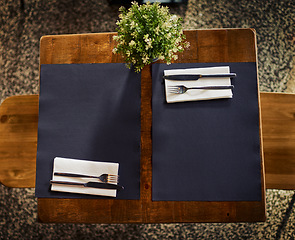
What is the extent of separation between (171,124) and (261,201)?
1.64 ft

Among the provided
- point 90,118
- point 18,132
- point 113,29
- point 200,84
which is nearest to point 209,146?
point 200,84

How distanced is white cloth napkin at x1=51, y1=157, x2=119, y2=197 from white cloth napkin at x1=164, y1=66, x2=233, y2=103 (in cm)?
40

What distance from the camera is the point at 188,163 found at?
1.07 metres

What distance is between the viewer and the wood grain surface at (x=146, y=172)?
3.43 ft

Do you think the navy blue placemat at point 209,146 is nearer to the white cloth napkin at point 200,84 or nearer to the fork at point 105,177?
the white cloth napkin at point 200,84

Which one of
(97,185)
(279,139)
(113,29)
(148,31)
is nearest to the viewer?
(148,31)

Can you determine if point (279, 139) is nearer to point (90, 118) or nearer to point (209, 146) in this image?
point (209, 146)

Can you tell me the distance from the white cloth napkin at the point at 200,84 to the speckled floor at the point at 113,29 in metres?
0.97

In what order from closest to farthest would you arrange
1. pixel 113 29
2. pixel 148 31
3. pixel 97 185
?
pixel 148 31 < pixel 97 185 < pixel 113 29

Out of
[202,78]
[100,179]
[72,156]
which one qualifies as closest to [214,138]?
[202,78]

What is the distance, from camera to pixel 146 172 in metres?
1.07

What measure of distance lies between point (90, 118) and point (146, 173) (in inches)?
13.7

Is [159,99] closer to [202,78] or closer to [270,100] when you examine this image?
[202,78]

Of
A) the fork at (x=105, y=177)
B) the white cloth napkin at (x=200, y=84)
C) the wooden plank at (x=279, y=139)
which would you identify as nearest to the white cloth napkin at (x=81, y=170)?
the fork at (x=105, y=177)
